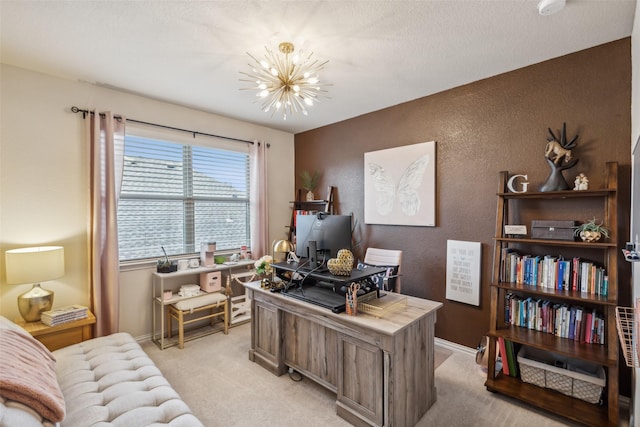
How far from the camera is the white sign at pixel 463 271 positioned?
112 inches

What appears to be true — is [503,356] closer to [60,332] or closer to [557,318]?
[557,318]

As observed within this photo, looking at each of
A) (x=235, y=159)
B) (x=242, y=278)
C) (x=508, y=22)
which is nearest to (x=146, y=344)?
(x=242, y=278)

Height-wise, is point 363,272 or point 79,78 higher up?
point 79,78

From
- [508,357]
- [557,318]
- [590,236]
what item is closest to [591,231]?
[590,236]

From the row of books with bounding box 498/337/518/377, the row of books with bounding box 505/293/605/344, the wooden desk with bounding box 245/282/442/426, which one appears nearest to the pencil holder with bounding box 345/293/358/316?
the wooden desk with bounding box 245/282/442/426

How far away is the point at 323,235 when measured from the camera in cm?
237

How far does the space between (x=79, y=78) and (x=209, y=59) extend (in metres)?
1.38

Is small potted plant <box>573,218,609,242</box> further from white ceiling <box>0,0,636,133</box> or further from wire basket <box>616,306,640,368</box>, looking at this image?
white ceiling <box>0,0,636,133</box>

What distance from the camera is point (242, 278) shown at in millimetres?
3959

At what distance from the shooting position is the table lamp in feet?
7.49

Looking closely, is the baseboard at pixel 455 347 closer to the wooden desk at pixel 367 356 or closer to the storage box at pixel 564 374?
the storage box at pixel 564 374

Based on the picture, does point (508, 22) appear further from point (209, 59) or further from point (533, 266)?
point (209, 59)

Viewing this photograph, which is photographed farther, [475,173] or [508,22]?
[475,173]

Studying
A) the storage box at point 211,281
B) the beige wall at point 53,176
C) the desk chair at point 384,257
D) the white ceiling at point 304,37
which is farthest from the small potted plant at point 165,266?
the desk chair at point 384,257
